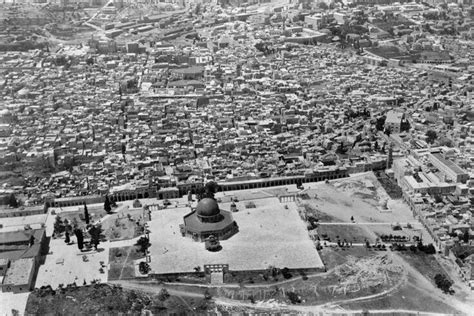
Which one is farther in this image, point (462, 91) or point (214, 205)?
point (462, 91)

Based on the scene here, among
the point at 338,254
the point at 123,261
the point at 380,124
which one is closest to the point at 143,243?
the point at 123,261

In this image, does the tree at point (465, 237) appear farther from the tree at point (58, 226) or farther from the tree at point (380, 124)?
the tree at point (58, 226)

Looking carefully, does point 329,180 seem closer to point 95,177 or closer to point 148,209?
point 148,209

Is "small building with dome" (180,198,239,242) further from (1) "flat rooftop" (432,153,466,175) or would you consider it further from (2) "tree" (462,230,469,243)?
(1) "flat rooftop" (432,153,466,175)

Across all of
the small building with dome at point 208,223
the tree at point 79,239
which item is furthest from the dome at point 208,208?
the tree at point 79,239

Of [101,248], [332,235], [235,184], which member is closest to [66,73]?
[235,184]

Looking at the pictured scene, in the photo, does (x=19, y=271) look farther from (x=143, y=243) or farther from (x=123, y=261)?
(x=143, y=243)
